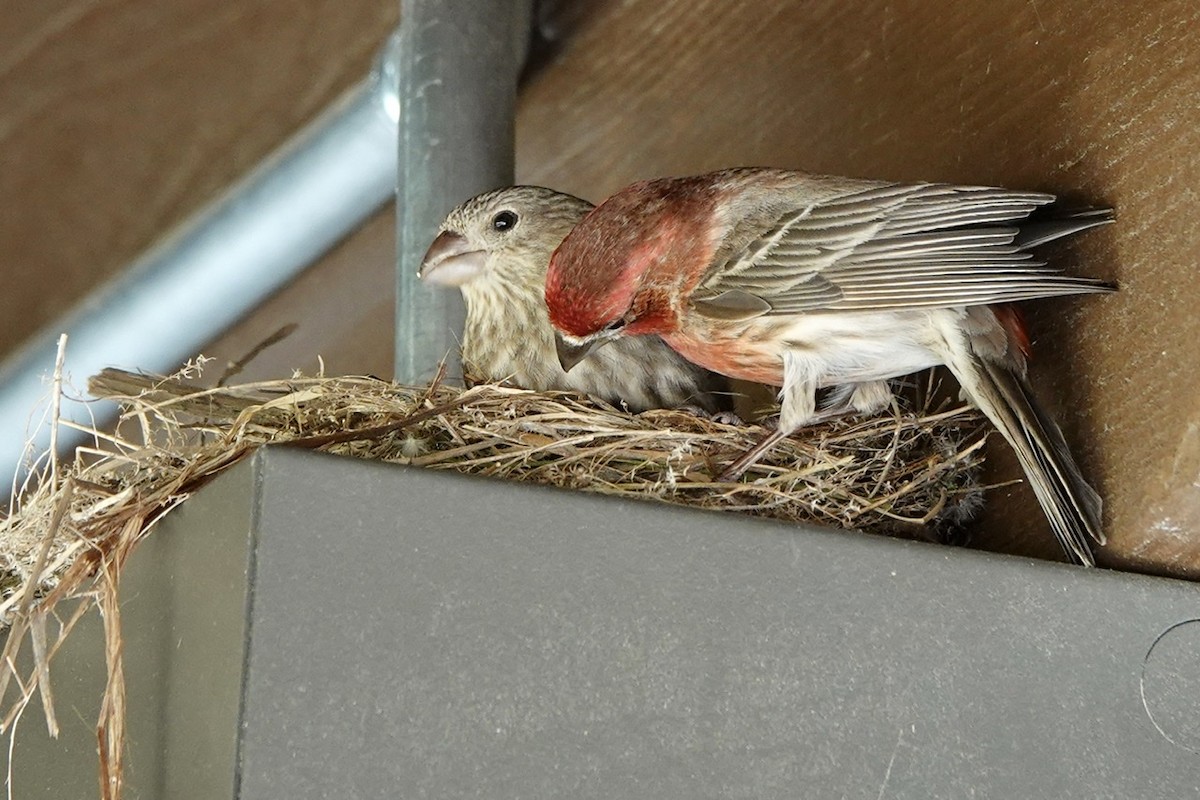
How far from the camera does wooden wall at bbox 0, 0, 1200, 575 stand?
1.97 meters

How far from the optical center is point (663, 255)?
229 centimetres

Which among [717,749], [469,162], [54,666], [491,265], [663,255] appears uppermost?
[469,162]

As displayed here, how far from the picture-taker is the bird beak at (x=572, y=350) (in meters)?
2.30

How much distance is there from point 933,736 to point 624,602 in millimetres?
425

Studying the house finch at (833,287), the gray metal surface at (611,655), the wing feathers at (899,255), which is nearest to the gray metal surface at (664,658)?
the gray metal surface at (611,655)

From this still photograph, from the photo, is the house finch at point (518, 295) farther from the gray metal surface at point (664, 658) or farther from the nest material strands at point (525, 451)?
the gray metal surface at point (664, 658)

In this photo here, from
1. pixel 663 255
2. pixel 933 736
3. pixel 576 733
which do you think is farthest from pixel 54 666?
pixel 933 736

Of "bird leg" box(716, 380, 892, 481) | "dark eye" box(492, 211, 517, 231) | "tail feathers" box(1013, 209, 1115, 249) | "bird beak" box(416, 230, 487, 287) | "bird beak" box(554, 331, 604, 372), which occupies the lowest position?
A: "bird leg" box(716, 380, 892, 481)

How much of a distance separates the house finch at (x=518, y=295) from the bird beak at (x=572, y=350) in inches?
13.2

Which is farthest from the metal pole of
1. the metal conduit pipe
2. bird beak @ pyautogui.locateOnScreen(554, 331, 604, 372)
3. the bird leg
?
the bird leg

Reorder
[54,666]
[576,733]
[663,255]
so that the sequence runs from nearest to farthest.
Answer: [576,733], [54,666], [663,255]

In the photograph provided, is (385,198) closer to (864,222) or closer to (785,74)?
(785,74)

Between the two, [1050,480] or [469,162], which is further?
[469,162]

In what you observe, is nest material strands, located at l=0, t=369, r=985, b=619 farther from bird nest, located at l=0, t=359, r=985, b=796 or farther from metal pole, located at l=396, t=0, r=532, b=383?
metal pole, located at l=396, t=0, r=532, b=383
